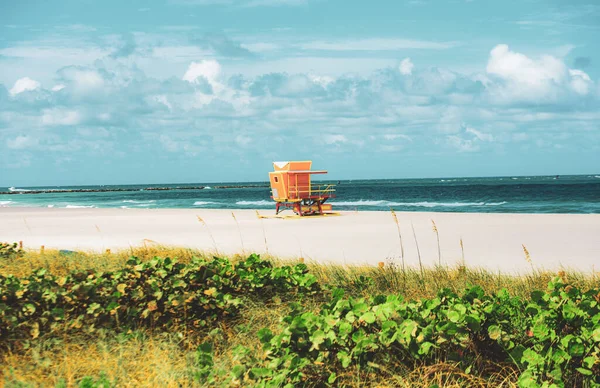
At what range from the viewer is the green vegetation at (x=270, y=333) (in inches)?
157

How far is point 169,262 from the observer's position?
5824 millimetres

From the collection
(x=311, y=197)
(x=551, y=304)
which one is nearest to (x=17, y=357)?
(x=551, y=304)

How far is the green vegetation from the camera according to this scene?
399 cm

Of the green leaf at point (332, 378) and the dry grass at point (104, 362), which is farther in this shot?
the dry grass at point (104, 362)

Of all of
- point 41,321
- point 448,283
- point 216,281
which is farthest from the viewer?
point 448,283

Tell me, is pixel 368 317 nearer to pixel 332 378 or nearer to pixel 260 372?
pixel 332 378

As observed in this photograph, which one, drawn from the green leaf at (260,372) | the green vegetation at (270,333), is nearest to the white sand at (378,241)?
the green vegetation at (270,333)

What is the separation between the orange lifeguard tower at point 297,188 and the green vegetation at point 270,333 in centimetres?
2170

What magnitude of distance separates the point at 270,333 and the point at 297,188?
23.8 metres

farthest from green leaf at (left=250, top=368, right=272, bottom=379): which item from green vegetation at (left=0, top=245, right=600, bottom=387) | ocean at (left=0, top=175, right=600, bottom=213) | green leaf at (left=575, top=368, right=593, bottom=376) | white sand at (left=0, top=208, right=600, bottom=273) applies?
ocean at (left=0, top=175, right=600, bottom=213)

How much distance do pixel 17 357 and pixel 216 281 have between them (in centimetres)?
188

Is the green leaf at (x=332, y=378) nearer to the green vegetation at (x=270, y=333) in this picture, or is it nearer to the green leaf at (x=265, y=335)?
the green vegetation at (x=270, y=333)

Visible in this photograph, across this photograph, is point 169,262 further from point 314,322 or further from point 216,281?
point 314,322

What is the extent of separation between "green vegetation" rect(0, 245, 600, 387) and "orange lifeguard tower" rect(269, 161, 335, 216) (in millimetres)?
21696
